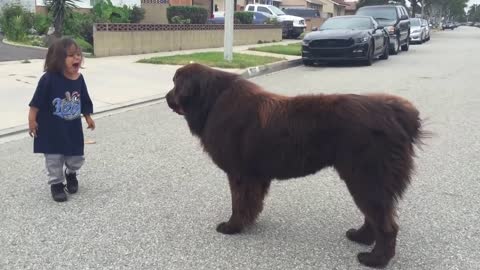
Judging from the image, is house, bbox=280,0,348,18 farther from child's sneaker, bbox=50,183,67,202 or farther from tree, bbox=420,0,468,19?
child's sneaker, bbox=50,183,67,202

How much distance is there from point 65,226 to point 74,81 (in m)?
1.32

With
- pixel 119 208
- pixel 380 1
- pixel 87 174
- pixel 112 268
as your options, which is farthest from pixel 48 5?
pixel 380 1

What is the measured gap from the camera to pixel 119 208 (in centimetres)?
457

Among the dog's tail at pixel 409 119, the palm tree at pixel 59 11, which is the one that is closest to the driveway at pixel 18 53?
the palm tree at pixel 59 11

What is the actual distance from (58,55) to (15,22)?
57.6 ft

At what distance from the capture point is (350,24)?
1758cm

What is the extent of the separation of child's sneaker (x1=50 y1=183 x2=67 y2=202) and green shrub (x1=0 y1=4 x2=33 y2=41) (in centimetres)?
1719

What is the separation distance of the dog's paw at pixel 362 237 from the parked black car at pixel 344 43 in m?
12.9

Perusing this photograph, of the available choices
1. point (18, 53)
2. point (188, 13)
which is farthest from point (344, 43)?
point (18, 53)

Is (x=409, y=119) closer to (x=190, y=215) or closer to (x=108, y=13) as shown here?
(x=190, y=215)

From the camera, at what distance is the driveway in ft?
49.8

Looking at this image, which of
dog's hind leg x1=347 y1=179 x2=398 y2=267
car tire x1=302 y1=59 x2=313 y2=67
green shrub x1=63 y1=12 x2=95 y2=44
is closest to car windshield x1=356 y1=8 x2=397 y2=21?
car tire x1=302 y1=59 x2=313 y2=67

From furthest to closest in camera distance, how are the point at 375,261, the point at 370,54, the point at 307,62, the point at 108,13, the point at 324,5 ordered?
the point at 324,5, the point at 108,13, the point at 307,62, the point at 370,54, the point at 375,261

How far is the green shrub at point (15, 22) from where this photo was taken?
20109 mm
